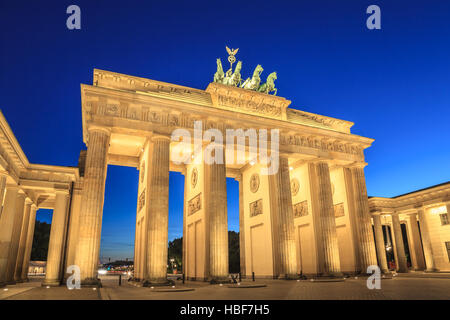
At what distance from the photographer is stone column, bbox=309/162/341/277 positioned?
27375 millimetres

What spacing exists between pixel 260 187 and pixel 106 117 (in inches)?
600

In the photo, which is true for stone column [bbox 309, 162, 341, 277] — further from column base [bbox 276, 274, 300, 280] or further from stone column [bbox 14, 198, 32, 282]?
stone column [bbox 14, 198, 32, 282]

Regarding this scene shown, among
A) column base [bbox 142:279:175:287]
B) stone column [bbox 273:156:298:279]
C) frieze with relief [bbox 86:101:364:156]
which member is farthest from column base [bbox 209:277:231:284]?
frieze with relief [bbox 86:101:364:156]

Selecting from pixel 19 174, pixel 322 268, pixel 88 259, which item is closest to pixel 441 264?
pixel 322 268

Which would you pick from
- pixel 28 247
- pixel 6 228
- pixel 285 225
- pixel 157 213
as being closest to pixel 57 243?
pixel 6 228

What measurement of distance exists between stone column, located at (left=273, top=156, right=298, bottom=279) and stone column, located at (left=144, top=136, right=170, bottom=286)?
948 centimetres

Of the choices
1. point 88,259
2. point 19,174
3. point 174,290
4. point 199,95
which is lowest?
point 174,290

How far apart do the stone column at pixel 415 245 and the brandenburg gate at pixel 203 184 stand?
624 inches

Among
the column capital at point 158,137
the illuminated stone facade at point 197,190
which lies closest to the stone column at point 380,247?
the illuminated stone facade at point 197,190

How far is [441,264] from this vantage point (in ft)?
127

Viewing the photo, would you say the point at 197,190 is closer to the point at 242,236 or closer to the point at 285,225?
the point at 285,225
